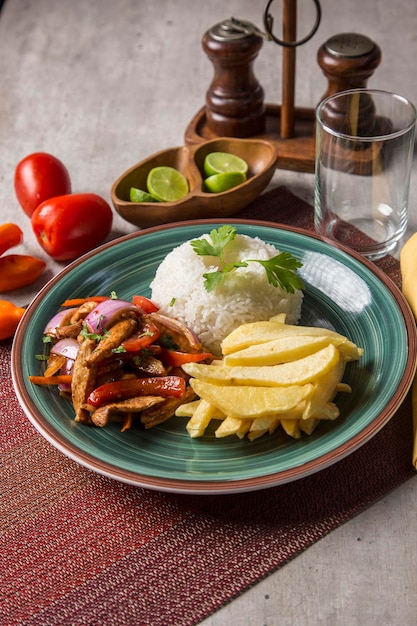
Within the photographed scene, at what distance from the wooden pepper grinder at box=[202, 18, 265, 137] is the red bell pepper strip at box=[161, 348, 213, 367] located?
1660 millimetres

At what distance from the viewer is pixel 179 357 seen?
7.73 ft

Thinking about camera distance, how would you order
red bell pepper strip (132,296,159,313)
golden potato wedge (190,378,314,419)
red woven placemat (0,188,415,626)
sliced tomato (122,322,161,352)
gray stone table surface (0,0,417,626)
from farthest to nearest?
gray stone table surface (0,0,417,626)
red bell pepper strip (132,296,159,313)
sliced tomato (122,322,161,352)
golden potato wedge (190,378,314,419)
red woven placemat (0,188,415,626)

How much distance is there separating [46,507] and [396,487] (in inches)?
38.7

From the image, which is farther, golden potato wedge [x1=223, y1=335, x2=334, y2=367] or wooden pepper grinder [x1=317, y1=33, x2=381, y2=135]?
wooden pepper grinder [x1=317, y1=33, x2=381, y2=135]

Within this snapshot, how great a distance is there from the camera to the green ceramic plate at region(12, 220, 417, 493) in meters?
2.00

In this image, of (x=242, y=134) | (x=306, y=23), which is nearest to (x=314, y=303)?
(x=242, y=134)

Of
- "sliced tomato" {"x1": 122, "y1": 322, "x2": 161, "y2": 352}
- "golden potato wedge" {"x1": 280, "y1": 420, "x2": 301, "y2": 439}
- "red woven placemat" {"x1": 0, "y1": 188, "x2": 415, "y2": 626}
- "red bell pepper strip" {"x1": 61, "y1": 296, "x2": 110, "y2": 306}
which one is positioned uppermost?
"sliced tomato" {"x1": 122, "y1": 322, "x2": 161, "y2": 352}

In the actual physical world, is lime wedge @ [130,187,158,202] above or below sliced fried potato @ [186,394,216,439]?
above

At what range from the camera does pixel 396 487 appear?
216cm

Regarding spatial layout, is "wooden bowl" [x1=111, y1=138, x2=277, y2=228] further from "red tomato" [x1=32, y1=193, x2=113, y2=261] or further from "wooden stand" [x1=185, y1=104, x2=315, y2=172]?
"wooden stand" [x1=185, y1=104, x2=315, y2=172]

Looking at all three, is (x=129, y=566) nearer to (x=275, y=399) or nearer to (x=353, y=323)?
(x=275, y=399)

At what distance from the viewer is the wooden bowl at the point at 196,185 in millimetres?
3096

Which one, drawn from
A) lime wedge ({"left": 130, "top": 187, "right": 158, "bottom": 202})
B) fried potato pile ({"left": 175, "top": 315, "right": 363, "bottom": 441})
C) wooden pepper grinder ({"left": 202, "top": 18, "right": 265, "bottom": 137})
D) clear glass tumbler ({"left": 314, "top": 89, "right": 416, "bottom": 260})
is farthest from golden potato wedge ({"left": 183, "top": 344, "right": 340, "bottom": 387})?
wooden pepper grinder ({"left": 202, "top": 18, "right": 265, "bottom": 137})

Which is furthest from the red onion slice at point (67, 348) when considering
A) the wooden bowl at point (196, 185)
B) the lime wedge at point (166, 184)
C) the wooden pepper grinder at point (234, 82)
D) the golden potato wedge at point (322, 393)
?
the wooden pepper grinder at point (234, 82)
